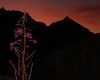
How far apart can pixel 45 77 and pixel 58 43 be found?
941cm

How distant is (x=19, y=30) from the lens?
2527 millimetres

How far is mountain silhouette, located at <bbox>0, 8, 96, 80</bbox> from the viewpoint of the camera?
11.8 meters

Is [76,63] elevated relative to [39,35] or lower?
lower

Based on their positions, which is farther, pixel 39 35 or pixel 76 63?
pixel 39 35

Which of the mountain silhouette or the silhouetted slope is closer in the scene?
the silhouetted slope

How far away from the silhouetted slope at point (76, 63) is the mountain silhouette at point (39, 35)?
1.04 m

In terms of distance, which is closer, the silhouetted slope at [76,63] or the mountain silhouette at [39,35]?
the silhouetted slope at [76,63]

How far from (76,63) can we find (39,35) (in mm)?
9314

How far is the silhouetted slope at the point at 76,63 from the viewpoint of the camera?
606 centimetres

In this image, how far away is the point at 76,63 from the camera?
625 centimetres

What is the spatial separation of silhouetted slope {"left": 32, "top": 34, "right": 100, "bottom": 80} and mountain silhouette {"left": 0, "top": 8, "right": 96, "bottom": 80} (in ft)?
3.41

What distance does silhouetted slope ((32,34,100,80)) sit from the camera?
606cm

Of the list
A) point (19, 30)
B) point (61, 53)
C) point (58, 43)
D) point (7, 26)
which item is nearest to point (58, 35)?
point (58, 43)

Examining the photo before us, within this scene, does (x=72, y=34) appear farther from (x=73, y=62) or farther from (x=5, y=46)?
(x=73, y=62)
